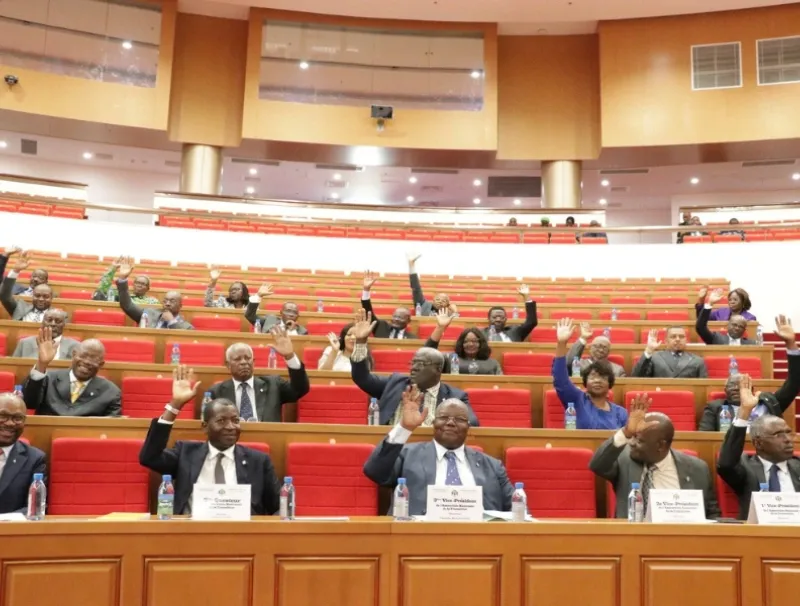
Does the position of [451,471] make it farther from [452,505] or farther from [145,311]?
[145,311]

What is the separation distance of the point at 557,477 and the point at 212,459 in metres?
1.50

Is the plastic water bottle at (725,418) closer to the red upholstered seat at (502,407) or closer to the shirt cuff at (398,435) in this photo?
the red upholstered seat at (502,407)

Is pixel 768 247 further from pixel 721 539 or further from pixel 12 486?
pixel 12 486

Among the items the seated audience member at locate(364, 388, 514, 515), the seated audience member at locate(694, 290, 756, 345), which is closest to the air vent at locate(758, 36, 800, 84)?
the seated audience member at locate(694, 290, 756, 345)

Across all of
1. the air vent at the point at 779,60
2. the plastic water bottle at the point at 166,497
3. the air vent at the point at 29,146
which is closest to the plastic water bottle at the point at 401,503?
the plastic water bottle at the point at 166,497

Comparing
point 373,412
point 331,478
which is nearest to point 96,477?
point 331,478

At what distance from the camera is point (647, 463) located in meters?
3.12

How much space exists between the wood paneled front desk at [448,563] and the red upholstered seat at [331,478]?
984 millimetres

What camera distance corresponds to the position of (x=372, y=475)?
2990 millimetres

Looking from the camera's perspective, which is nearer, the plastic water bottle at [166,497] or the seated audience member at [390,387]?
the plastic water bottle at [166,497]

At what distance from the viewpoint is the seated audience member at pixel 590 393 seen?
394 cm

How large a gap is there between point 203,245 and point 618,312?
543cm

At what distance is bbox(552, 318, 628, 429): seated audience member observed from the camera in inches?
155

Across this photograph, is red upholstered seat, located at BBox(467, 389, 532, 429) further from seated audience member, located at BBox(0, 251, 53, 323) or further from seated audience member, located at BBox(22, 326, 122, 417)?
seated audience member, located at BBox(0, 251, 53, 323)
